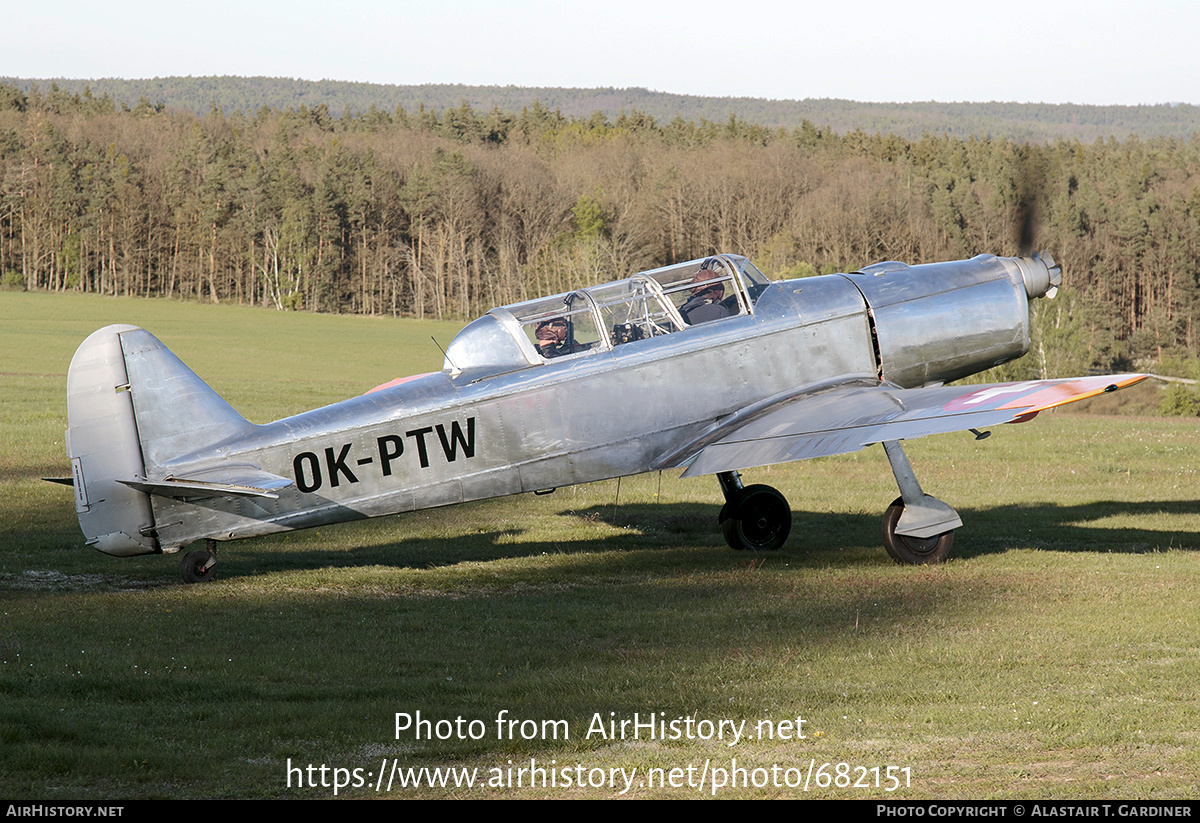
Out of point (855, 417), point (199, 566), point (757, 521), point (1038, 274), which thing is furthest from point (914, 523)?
point (199, 566)

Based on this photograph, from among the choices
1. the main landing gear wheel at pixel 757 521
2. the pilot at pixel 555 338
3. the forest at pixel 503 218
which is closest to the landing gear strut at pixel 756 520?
the main landing gear wheel at pixel 757 521

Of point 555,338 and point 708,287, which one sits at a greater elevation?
point 708,287

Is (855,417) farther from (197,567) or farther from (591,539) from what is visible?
(197,567)

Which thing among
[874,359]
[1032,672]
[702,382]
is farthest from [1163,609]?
[702,382]

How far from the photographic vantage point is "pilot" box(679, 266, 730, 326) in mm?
10117

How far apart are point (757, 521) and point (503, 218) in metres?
102

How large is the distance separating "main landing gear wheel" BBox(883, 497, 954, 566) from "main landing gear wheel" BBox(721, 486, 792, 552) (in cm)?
142

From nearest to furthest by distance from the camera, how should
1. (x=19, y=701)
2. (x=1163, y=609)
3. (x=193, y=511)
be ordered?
(x=19, y=701)
(x=1163, y=609)
(x=193, y=511)

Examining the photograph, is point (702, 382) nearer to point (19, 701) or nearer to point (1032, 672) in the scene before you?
point (1032, 672)

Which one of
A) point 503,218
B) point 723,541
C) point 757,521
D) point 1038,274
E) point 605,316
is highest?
point 503,218

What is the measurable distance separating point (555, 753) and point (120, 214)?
383ft

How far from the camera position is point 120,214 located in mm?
109000

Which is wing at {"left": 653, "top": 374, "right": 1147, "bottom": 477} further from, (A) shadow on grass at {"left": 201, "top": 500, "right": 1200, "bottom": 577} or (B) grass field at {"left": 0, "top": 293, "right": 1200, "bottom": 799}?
(A) shadow on grass at {"left": 201, "top": 500, "right": 1200, "bottom": 577}

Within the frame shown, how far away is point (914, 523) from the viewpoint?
9.81 meters
